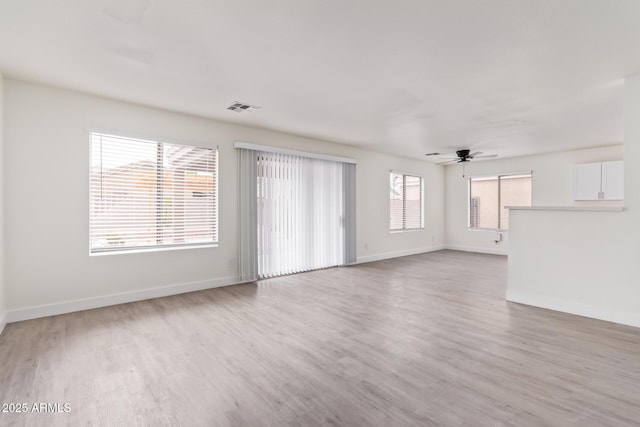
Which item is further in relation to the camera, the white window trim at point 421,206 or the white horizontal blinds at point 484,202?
the white horizontal blinds at point 484,202

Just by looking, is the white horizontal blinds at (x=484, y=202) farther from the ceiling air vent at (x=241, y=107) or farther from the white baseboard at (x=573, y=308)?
the ceiling air vent at (x=241, y=107)

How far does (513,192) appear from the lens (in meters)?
8.15

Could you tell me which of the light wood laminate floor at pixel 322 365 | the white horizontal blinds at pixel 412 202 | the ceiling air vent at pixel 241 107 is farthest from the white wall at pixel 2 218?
the white horizontal blinds at pixel 412 202

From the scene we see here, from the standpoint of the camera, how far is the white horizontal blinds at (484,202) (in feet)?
28.0

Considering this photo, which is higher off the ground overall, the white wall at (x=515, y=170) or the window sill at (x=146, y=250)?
the white wall at (x=515, y=170)

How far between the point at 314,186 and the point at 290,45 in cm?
358

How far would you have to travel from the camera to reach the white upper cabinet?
616 centimetres

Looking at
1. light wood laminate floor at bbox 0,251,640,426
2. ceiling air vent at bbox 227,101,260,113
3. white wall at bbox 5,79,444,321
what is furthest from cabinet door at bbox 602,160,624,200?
white wall at bbox 5,79,444,321

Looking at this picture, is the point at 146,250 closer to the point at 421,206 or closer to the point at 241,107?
the point at 241,107

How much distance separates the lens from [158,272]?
427cm

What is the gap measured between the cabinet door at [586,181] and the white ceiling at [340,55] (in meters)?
2.24

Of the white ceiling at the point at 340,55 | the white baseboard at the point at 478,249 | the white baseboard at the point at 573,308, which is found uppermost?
the white ceiling at the point at 340,55

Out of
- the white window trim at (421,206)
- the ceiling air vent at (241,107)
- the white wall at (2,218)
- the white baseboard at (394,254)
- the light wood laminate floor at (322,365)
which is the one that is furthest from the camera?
the white window trim at (421,206)

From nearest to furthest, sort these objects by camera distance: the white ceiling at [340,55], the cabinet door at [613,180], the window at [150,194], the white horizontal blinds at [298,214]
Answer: the white ceiling at [340,55] < the window at [150,194] < the white horizontal blinds at [298,214] < the cabinet door at [613,180]
